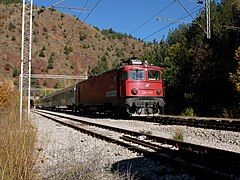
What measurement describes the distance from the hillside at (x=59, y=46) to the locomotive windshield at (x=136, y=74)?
2882 inches

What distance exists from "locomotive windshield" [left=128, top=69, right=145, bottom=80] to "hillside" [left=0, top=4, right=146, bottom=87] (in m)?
73.2

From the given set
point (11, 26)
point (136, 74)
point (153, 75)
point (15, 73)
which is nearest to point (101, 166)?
point (136, 74)

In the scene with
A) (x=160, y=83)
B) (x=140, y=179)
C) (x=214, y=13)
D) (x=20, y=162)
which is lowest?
(x=140, y=179)

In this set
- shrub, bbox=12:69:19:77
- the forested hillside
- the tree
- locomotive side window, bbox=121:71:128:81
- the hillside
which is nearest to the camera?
locomotive side window, bbox=121:71:128:81

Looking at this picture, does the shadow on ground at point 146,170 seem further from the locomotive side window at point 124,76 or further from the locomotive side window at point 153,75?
the locomotive side window at point 153,75

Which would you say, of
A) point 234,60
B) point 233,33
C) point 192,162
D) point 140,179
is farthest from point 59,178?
point 233,33

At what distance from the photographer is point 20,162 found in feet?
18.8

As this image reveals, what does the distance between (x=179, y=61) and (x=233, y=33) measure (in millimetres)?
6693

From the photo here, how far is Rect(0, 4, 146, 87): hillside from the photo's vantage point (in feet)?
352

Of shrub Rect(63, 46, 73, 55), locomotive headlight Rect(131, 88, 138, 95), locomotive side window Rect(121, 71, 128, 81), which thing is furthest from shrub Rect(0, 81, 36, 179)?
shrub Rect(63, 46, 73, 55)

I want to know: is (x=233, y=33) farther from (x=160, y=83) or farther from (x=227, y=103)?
(x=160, y=83)

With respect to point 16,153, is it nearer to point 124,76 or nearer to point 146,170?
point 146,170

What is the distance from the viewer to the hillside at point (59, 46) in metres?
107

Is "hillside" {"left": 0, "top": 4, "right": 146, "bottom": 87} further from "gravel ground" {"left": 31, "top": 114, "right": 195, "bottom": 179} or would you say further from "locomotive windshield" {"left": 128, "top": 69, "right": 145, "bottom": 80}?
"gravel ground" {"left": 31, "top": 114, "right": 195, "bottom": 179}
